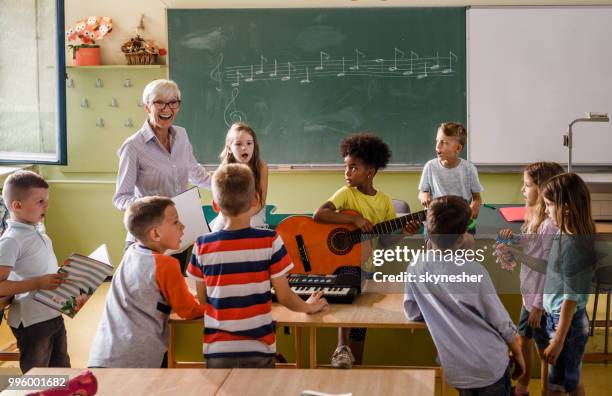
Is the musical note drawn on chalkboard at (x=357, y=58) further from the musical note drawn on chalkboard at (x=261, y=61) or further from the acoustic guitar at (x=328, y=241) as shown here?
the acoustic guitar at (x=328, y=241)

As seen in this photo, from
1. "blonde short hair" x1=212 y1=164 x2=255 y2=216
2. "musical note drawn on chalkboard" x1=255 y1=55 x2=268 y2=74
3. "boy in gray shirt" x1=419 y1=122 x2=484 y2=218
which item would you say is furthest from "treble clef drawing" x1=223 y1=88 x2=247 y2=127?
"blonde short hair" x1=212 y1=164 x2=255 y2=216

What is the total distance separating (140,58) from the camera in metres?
6.07

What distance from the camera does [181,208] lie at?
339cm

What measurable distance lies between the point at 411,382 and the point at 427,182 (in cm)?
252

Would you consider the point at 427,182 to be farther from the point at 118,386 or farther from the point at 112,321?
the point at 118,386

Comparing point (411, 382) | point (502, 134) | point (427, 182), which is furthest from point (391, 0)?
point (411, 382)

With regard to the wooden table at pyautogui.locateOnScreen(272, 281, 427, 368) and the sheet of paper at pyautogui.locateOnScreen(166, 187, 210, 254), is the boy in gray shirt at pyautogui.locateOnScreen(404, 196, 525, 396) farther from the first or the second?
the sheet of paper at pyautogui.locateOnScreen(166, 187, 210, 254)

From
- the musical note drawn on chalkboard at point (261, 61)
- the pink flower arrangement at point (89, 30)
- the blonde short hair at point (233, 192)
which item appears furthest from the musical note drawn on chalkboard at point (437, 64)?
the blonde short hair at point (233, 192)

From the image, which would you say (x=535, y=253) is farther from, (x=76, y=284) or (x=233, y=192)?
(x=76, y=284)

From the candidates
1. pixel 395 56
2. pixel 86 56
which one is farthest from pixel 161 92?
pixel 86 56

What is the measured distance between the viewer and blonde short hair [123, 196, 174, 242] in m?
2.70

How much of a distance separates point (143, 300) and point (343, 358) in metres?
0.98

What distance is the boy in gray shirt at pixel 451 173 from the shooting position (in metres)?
4.49

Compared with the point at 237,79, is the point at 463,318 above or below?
below
